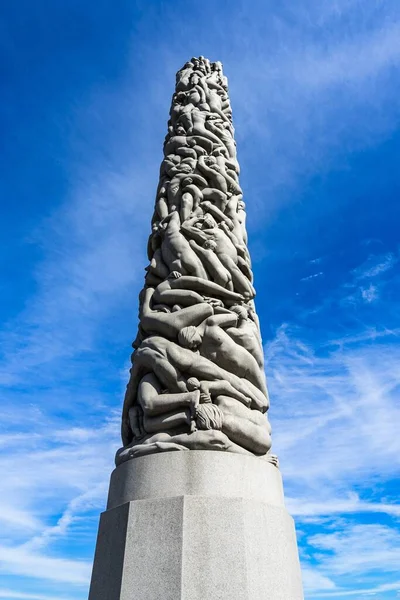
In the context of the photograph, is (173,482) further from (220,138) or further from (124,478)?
(220,138)

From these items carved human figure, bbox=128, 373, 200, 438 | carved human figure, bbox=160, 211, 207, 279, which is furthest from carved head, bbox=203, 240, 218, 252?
carved human figure, bbox=128, 373, 200, 438

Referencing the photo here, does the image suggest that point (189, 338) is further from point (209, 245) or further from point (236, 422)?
point (209, 245)

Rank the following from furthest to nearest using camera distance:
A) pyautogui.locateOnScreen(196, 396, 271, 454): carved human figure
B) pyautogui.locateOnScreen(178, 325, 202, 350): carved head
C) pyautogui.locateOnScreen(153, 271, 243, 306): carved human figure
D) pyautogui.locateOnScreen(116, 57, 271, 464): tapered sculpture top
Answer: pyautogui.locateOnScreen(153, 271, 243, 306): carved human figure → pyautogui.locateOnScreen(178, 325, 202, 350): carved head → pyautogui.locateOnScreen(116, 57, 271, 464): tapered sculpture top → pyautogui.locateOnScreen(196, 396, 271, 454): carved human figure

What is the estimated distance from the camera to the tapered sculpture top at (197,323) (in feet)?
18.7

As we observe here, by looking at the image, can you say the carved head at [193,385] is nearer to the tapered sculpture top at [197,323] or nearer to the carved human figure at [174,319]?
the tapered sculpture top at [197,323]

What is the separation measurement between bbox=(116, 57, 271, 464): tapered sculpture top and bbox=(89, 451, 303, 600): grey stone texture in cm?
29

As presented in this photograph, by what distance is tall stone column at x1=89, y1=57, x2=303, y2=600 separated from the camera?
466 cm

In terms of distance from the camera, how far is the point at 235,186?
9.20 m

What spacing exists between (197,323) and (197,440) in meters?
1.72

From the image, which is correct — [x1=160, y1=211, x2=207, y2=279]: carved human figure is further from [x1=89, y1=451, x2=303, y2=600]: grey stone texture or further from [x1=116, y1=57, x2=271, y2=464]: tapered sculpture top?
[x1=89, y1=451, x2=303, y2=600]: grey stone texture

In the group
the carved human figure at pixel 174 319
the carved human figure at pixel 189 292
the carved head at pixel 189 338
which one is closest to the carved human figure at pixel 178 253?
the carved human figure at pixel 189 292

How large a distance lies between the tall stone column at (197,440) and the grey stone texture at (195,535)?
0.01 meters

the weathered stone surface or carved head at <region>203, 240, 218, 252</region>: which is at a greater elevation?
carved head at <region>203, 240, 218, 252</region>

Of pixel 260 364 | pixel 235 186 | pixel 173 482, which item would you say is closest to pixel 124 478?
pixel 173 482
